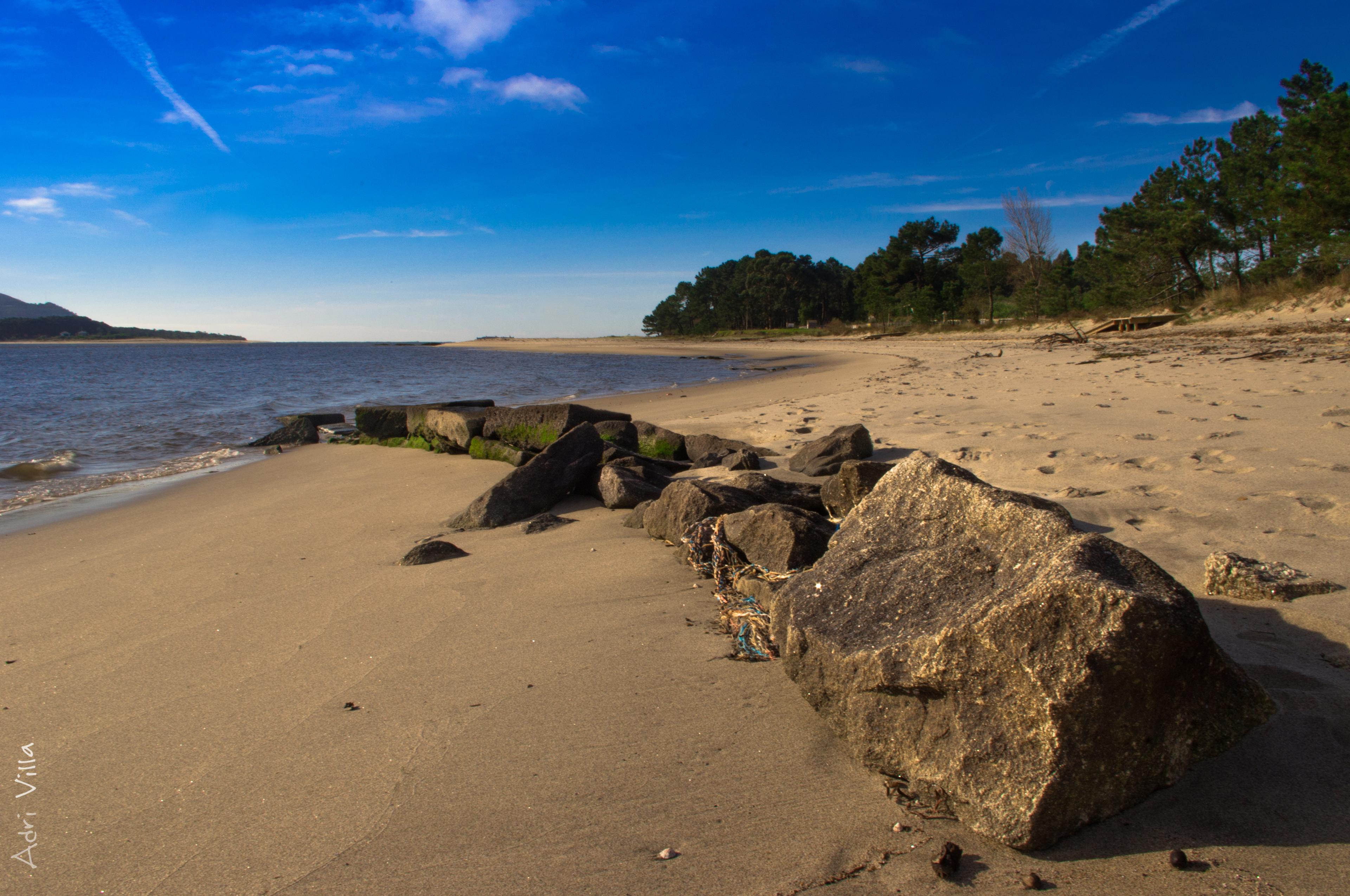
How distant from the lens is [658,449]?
7.59 meters

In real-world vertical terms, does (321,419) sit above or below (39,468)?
above

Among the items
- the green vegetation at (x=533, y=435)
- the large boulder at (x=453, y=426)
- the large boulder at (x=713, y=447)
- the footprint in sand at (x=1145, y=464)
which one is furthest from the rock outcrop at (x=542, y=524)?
the footprint in sand at (x=1145, y=464)

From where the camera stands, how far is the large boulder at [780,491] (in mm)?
4469

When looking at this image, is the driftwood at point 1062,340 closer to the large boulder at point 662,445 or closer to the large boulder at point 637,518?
the large boulder at point 662,445

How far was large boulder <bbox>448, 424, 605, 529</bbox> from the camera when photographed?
16.4 feet

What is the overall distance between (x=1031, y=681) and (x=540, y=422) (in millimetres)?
6721

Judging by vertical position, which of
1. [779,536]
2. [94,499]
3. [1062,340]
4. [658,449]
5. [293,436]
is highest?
[1062,340]

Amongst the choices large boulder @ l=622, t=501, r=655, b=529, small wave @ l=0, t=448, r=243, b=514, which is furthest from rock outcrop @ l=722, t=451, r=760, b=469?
small wave @ l=0, t=448, r=243, b=514

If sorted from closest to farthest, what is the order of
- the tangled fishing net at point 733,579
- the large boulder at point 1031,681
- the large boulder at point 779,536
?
the large boulder at point 1031,681
the tangled fishing net at point 733,579
the large boulder at point 779,536

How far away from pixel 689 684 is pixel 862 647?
766 millimetres

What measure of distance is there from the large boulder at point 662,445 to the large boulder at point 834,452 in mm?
1503

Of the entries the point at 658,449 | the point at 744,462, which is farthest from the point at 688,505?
the point at 658,449

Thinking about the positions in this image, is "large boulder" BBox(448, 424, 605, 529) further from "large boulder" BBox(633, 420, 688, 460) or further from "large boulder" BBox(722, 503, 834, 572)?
"large boulder" BBox(722, 503, 834, 572)

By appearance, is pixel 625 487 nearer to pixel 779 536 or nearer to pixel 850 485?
pixel 850 485
